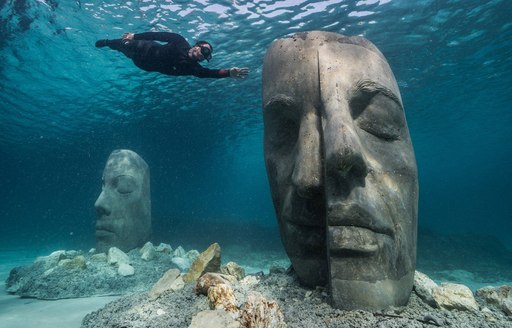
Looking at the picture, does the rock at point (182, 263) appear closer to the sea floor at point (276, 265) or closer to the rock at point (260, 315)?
the sea floor at point (276, 265)

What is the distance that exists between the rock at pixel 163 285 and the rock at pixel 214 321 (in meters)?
1.59

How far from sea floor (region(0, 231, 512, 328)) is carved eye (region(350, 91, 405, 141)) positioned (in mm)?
3616

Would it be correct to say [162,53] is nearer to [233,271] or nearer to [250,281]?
[233,271]

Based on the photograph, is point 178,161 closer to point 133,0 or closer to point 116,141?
point 116,141

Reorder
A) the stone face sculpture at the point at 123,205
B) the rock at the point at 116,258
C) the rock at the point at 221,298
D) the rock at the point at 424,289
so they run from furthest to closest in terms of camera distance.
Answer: the stone face sculpture at the point at 123,205 < the rock at the point at 116,258 < the rock at the point at 424,289 < the rock at the point at 221,298

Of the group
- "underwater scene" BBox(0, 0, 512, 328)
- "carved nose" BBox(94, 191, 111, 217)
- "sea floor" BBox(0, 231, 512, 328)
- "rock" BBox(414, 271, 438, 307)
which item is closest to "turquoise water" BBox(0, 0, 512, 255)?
"underwater scene" BBox(0, 0, 512, 328)

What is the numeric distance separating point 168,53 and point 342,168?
5757 mm

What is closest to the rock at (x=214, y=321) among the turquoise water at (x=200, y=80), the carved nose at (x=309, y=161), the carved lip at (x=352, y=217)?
the carved lip at (x=352, y=217)

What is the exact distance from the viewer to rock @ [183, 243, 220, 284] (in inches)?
160

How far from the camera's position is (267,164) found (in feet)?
11.7

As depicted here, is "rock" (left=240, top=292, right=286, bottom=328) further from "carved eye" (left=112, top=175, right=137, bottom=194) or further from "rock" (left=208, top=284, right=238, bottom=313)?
"carved eye" (left=112, top=175, right=137, bottom=194)

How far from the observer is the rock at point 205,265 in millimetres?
4059

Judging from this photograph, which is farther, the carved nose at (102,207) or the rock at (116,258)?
the carved nose at (102,207)

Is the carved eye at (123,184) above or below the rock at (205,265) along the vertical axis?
above
